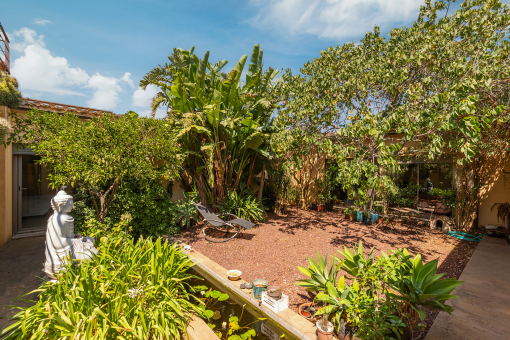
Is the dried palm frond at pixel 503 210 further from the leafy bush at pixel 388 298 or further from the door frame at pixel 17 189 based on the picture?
the door frame at pixel 17 189

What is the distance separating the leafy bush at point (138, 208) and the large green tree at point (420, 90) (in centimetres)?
445

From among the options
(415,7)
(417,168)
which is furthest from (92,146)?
(417,168)

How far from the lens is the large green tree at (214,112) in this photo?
712 centimetres

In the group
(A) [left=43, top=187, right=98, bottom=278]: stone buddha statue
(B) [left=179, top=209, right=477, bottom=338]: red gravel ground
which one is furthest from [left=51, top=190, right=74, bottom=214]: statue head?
(B) [left=179, top=209, right=477, bottom=338]: red gravel ground

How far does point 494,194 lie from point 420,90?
5240 millimetres

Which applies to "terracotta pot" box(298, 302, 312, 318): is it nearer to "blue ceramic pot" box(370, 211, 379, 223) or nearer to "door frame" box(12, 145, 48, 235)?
"blue ceramic pot" box(370, 211, 379, 223)

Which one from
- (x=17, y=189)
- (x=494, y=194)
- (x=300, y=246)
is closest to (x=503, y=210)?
(x=494, y=194)

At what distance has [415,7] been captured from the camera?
630cm

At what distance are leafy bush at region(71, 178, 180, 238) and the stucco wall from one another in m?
10.0

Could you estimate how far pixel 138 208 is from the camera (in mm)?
6328

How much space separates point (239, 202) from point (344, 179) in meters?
4.01

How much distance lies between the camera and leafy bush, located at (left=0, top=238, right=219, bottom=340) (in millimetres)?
2521

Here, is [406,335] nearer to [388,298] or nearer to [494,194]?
[388,298]

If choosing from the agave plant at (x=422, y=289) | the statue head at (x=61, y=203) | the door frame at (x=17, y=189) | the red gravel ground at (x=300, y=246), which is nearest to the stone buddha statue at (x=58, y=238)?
the statue head at (x=61, y=203)
